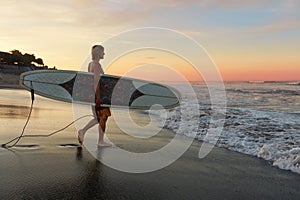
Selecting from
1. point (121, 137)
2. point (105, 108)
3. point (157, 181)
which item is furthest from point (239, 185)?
point (121, 137)

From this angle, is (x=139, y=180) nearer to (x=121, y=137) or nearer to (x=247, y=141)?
(x=121, y=137)

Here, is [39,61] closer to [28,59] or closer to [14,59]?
[28,59]

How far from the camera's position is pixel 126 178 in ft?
12.6

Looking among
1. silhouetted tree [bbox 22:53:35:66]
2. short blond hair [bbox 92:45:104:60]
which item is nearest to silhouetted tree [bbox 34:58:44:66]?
silhouetted tree [bbox 22:53:35:66]

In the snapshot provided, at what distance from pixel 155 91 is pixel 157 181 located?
11.3 ft

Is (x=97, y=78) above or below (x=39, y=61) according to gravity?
below

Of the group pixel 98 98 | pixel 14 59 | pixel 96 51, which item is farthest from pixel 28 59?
pixel 98 98

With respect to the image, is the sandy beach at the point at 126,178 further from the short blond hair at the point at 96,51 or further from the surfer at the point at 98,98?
the short blond hair at the point at 96,51

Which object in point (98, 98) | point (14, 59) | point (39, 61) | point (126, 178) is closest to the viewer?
point (126, 178)

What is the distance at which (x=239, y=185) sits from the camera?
3881 mm

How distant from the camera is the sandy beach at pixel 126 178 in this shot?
10.7ft

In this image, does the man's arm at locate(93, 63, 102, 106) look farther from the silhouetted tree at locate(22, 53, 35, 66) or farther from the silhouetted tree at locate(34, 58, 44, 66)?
the silhouetted tree at locate(34, 58, 44, 66)

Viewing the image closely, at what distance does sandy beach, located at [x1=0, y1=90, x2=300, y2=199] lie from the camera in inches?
129

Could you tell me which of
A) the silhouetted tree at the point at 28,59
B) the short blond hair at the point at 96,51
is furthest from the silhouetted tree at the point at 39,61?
the short blond hair at the point at 96,51
